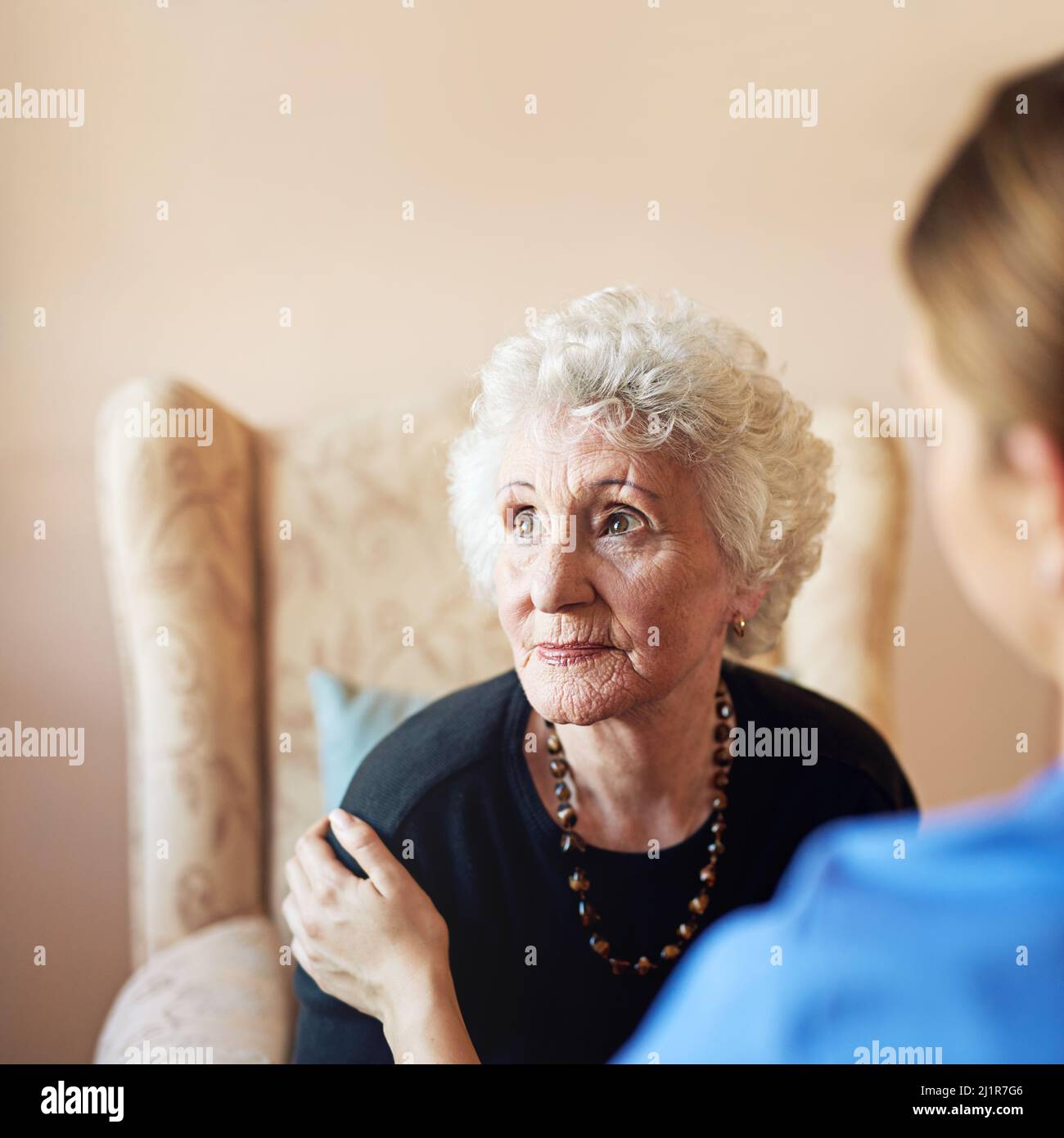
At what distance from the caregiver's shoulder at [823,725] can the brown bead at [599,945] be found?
291mm

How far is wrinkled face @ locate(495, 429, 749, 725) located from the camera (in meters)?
0.99

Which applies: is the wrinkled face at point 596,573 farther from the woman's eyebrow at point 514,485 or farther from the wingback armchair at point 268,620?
the wingback armchair at point 268,620

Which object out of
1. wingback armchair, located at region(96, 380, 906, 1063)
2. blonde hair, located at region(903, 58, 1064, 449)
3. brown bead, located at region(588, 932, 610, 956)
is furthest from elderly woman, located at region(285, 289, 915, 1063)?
blonde hair, located at region(903, 58, 1064, 449)

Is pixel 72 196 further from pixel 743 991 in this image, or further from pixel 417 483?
pixel 743 991

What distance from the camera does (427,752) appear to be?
1072 millimetres

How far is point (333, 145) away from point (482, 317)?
33 cm

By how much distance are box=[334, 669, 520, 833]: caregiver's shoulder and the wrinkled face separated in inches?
4.0

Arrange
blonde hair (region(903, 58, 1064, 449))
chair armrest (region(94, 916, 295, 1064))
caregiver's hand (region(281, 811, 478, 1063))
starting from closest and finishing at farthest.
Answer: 1. blonde hair (region(903, 58, 1064, 449))
2. caregiver's hand (region(281, 811, 478, 1063))
3. chair armrest (region(94, 916, 295, 1064))

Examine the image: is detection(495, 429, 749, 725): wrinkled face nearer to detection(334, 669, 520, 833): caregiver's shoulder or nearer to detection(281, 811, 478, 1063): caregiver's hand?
detection(334, 669, 520, 833): caregiver's shoulder

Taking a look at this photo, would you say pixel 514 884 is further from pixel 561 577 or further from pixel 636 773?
pixel 561 577

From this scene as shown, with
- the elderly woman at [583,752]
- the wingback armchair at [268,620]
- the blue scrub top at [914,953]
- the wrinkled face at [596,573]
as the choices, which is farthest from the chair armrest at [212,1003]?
the blue scrub top at [914,953]

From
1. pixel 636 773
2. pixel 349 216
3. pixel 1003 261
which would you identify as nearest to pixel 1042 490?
pixel 1003 261
